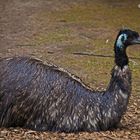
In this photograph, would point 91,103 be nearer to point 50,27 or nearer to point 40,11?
point 50,27

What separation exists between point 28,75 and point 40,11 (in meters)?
8.97

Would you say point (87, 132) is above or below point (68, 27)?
below

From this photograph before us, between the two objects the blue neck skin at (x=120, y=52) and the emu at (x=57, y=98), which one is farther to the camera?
the blue neck skin at (x=120, y=52)

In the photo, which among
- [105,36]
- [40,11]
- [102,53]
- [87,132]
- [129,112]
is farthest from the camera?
[40,11]

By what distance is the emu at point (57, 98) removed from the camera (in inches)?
260

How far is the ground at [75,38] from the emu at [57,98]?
129 mm

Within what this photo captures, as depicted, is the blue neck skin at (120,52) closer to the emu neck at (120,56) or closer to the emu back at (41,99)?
the emu neck at (120,56)

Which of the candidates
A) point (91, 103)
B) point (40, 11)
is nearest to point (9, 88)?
point (91, 103)

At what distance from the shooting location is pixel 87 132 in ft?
21.7

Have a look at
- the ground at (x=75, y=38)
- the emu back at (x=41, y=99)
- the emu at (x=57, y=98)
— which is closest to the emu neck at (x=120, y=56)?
the emu at (x=57, y=98)

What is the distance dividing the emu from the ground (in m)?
0.13

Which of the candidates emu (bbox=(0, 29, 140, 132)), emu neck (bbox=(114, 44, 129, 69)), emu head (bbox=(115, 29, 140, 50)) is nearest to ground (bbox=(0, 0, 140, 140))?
emu (bbox=(0, 29, 140, 132))

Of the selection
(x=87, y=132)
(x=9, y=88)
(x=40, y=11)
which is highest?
(x=40, y=11)

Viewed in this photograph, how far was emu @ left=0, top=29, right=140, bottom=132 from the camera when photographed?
6.61m
